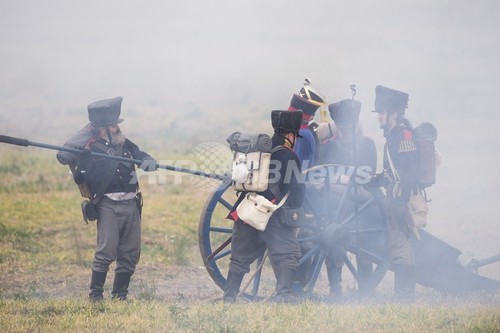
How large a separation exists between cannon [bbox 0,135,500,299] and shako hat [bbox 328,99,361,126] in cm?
65

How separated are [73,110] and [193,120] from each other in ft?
15.0

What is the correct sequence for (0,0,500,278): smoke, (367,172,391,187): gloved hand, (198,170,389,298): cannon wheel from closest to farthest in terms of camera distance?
(198,170,389,298): cannon wheel < (367,172,391,187): gloved hand < (0,0,500,278): smoke

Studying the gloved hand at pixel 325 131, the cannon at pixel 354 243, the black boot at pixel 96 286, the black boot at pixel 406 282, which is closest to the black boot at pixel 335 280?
the cannon at pixel 354 243

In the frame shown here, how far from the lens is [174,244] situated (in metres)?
11.4

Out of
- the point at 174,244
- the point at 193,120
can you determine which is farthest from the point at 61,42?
the point at 174,244

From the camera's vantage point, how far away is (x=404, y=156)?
8547 millimetres

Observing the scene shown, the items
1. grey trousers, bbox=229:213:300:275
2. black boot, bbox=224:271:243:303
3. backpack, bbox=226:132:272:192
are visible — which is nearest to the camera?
backpack, bbox=226:132:272:192

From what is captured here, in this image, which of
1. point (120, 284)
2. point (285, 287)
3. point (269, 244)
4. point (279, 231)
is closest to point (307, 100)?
point (279, 231)

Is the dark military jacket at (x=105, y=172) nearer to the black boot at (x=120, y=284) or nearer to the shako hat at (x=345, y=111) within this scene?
the black boot at (x=120, y=284)

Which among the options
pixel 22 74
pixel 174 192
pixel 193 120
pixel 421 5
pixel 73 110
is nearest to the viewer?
pixel 174 192

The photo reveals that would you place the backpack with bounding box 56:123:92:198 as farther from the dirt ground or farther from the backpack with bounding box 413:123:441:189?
the backpack with bounding box 413:123:441:189

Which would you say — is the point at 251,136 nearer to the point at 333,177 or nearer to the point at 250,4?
the point at 333,177

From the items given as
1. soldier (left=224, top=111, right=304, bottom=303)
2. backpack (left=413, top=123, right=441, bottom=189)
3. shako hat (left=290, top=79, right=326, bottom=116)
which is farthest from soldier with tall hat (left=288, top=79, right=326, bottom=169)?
backpack (left=413, top=123, right=441, bottom=189)

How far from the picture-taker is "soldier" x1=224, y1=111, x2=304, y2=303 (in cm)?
743
